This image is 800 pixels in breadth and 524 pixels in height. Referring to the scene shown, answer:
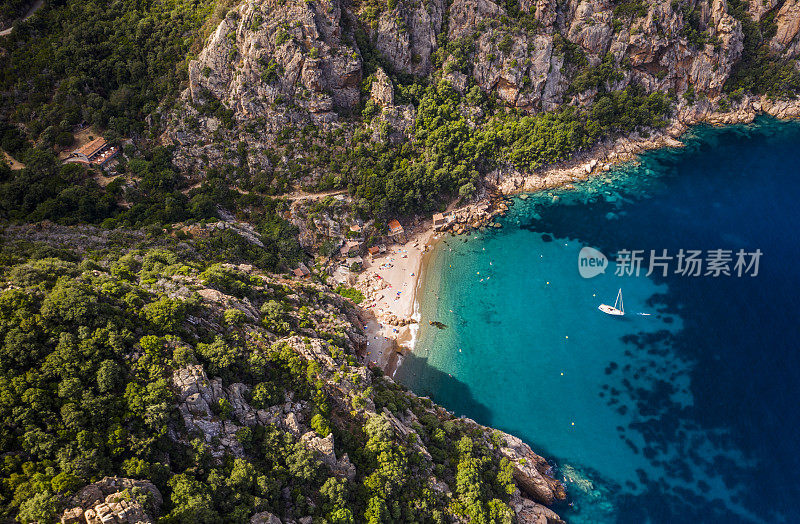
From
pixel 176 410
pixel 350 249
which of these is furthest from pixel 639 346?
pixel 176 410

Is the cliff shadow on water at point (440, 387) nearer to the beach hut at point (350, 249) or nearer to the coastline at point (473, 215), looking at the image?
the coastline at point (473, 215)

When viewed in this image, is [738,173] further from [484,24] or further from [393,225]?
[393,225]

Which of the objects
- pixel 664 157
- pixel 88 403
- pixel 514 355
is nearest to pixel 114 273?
pixel 88 403

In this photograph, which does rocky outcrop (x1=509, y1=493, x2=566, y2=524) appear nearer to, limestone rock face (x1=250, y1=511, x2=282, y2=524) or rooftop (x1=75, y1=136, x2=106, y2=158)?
limestone rock face (x1=250, y1=511, x2=282, y2=524)

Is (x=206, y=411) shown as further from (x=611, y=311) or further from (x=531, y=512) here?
(x=611, y=311)

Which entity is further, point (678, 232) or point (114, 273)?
point (678, 232)

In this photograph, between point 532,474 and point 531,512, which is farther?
point 532,474
